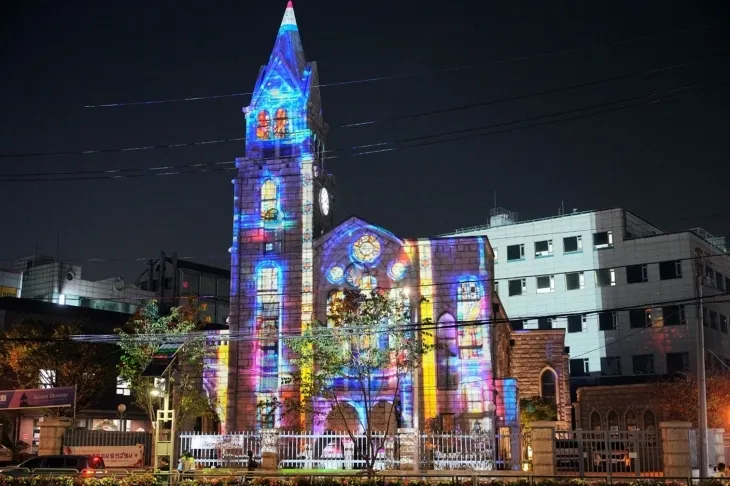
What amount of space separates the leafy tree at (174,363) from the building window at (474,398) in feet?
48.8

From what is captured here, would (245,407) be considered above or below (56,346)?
below

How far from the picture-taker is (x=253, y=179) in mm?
55000

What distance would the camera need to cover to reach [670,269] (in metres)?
69.2

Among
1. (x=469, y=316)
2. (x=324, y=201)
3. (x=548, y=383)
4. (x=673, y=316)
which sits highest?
(x=324, y=201)

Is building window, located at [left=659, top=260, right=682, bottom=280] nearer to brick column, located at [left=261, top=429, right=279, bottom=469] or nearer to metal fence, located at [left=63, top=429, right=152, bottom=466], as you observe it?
brick column, located at [left=261, top=429, right=279, bottom=469]

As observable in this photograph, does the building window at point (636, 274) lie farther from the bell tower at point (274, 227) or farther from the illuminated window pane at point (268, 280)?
the illuminated window pane at point (268, 280)

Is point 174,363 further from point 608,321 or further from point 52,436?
point 608,321

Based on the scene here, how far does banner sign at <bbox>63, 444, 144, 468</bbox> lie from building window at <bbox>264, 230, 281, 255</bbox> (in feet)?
49.2

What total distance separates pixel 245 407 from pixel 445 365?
12194mm

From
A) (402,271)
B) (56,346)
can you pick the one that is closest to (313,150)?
(402,271)

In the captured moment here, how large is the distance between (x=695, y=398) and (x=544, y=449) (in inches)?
1033

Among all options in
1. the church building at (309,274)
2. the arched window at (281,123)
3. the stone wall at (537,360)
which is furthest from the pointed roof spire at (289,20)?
the stone wall at (537,360)

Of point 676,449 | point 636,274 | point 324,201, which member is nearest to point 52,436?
point 324,201

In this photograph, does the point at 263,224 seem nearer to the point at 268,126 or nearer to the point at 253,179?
the point at 253,179
